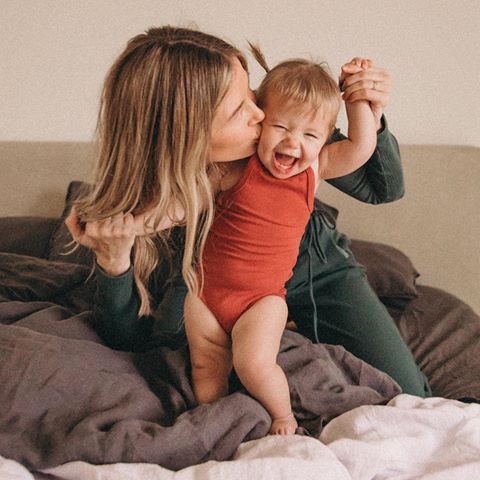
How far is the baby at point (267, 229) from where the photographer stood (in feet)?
3.30

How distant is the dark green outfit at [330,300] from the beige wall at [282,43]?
2.64ft

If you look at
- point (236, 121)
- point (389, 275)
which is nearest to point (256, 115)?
point (236, 121)

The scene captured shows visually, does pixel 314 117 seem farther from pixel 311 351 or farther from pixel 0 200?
pixel 0 200

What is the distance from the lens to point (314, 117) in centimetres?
100

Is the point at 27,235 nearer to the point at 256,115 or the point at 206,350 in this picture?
the point at 206,350

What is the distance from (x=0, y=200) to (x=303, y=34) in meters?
1.13

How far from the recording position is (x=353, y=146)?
1085 millimetres

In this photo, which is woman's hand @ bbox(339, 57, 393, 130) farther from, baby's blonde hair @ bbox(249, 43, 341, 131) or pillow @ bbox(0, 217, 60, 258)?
pillow @ bbox(0, 217, 60, 258)

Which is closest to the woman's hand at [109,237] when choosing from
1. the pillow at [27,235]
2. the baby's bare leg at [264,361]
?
the baby's bare leg at [264,361]

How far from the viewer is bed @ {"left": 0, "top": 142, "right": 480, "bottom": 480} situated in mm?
867

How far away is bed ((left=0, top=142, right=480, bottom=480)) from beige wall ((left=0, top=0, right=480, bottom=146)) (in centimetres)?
75

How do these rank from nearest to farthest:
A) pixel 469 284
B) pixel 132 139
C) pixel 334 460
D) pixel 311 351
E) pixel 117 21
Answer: pixel 334 460
pixel 132 139
pixel 311 351
pixel 469 284
pixel 117 21

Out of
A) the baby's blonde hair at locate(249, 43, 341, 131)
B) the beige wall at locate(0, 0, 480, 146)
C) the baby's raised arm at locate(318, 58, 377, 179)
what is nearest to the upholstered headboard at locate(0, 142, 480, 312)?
the beige wall at locate(0, 0, 480, 146)

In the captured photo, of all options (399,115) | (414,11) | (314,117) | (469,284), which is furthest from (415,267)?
(314,117)
